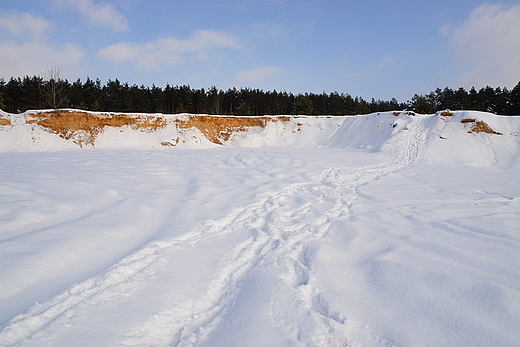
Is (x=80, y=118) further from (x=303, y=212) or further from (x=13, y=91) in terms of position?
(x=13, y=91)

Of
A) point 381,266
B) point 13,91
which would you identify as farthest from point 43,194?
point 13,91

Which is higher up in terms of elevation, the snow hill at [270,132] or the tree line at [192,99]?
the tree line at [192,99]

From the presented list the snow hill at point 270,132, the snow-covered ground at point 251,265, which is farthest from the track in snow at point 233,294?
the snow hill at point 270,132

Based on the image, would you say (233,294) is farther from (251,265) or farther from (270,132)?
(270,132)

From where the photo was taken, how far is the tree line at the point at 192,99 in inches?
1261

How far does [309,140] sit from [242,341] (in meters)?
21.2

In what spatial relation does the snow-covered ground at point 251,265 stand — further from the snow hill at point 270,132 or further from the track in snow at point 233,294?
the snow hill at point 270,132

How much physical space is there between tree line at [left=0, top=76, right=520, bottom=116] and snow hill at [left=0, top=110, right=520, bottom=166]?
533 inches

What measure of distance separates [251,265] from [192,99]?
4056 centimetres

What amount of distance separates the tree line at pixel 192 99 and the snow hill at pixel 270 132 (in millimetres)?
13531

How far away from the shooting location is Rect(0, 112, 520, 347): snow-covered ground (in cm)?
186

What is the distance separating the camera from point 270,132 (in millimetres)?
23250

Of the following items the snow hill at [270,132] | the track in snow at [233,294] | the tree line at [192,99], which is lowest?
the track in snow at [233,294]

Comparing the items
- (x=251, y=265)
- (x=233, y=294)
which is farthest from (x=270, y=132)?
Answer: (x=233, y=294)
